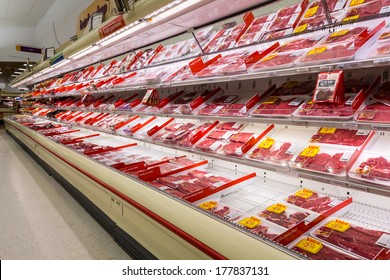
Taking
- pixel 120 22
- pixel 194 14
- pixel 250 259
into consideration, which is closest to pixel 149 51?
pixel 120 22

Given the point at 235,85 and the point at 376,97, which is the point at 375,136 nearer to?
the point at 376,97

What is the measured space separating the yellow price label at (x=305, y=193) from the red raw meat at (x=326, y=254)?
599mm

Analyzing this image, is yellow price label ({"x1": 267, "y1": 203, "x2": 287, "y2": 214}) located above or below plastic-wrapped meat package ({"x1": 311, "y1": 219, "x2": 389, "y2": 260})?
above

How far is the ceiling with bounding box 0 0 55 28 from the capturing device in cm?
943

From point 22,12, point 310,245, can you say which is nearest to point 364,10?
point 310,245

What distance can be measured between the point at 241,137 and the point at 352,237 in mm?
1086

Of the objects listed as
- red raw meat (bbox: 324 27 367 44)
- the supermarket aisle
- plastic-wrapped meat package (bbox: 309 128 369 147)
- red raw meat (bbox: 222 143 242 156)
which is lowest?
the supermarket aisle

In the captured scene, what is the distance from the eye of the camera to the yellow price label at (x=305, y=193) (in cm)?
205

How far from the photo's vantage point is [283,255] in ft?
4.46

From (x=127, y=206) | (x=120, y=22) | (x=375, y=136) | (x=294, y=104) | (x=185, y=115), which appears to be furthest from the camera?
(x=120, y=22)

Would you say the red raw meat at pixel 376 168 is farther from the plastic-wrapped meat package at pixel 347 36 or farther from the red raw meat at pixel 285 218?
the plastic-wrapped meat package at pixel 347 36

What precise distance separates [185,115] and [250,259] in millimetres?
1558

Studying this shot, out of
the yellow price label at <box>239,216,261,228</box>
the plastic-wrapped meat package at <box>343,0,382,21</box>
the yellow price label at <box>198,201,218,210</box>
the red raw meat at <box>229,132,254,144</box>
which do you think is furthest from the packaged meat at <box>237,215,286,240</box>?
the plastic-wrapped meat package at <box>343,0,382,21</box>

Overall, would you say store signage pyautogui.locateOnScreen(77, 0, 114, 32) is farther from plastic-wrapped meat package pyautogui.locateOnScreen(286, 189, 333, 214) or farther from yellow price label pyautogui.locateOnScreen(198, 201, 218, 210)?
plastic-wrapped meat package pyautogui.locateOnScreen(286, 189, 333, 214)
